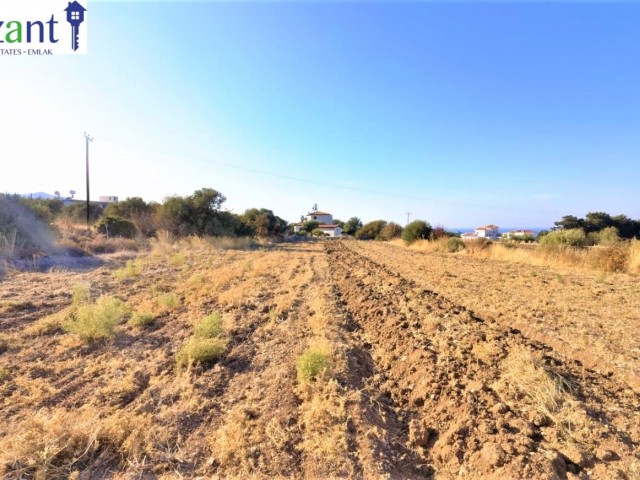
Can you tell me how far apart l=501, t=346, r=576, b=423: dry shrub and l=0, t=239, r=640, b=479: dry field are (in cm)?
2

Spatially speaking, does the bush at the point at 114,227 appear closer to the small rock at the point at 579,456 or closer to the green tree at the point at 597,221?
the small rock at the point at 579,456

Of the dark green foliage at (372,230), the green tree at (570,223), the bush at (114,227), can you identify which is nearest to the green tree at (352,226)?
the dark green foliage at (372,230)

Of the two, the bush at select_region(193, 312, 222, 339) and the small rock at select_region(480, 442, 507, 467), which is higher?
the bush at select_region(193, 312, 222, 339)

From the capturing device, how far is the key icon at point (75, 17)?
7.34 m

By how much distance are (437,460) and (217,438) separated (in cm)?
174

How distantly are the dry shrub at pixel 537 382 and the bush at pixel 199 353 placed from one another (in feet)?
11.0

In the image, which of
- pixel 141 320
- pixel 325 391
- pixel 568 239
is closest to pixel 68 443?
pixel 325 391

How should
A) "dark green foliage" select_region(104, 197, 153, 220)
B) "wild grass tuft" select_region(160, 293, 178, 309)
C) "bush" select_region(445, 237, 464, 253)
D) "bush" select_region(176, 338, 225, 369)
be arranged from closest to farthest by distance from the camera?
"bush" select_region(176, 338, 225, 369) < "wild grass tuft" select_region(160, 293, 178, 309) < "bush" select_region(445, 237, 464, 253) < "dark green foliage" select_region(104, 197, 153, 220)

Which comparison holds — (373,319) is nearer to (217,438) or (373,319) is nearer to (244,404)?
(244,404)

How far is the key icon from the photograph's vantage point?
24.1 feet

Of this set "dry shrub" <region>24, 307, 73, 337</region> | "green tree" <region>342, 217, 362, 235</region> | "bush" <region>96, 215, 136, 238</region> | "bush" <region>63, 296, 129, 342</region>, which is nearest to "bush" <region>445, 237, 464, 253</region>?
"bush" <region>63, 296, 129, 342</region>

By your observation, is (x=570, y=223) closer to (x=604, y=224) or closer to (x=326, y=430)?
(x=604, y=224)

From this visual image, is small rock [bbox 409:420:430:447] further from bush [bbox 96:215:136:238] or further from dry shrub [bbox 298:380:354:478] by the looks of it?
bush [bbox 96:215:136:238]

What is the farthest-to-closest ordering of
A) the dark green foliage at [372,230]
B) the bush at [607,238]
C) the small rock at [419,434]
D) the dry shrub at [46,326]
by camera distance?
the dark green foliage at [372,230] → the bush at [607,238] → the dry shrub at [46,326] → the small rock at [419,434]
